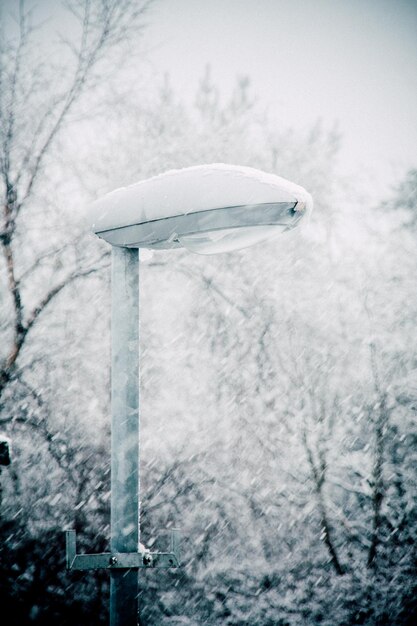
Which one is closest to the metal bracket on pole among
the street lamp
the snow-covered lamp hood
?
the street lamp

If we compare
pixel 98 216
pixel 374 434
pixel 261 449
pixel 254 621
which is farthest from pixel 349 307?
pixel 98 216

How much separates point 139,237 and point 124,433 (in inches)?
26.9

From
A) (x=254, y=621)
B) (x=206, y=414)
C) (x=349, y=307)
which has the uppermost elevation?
(x=349, y=307)

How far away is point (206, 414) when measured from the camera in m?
7.20

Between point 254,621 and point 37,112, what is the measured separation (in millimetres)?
8486

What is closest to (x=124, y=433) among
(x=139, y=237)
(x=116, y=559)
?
(x=116, y=559)

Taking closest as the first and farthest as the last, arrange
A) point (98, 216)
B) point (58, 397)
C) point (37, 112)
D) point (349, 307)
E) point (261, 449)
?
point (98, 216), point (37, 112), point (58, 397), point (261, 449), point (349, 307)

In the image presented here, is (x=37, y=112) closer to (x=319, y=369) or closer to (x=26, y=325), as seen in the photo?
(x=26, y=325)

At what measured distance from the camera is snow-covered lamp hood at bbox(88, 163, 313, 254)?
129cm

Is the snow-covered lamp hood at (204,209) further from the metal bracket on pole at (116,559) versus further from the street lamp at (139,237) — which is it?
the metal bracket on pole at (116,559)

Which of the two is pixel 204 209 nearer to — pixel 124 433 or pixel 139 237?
pixel 139 237

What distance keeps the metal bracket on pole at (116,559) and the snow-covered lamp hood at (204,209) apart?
988 mm

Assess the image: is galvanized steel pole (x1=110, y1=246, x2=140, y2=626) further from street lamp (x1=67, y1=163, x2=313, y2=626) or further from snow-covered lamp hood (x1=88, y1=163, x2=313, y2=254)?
snow-covered lamp hood (x1=88, y1=163, x2=313, y2=254)

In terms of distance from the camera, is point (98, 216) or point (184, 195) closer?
point (184, 195)
